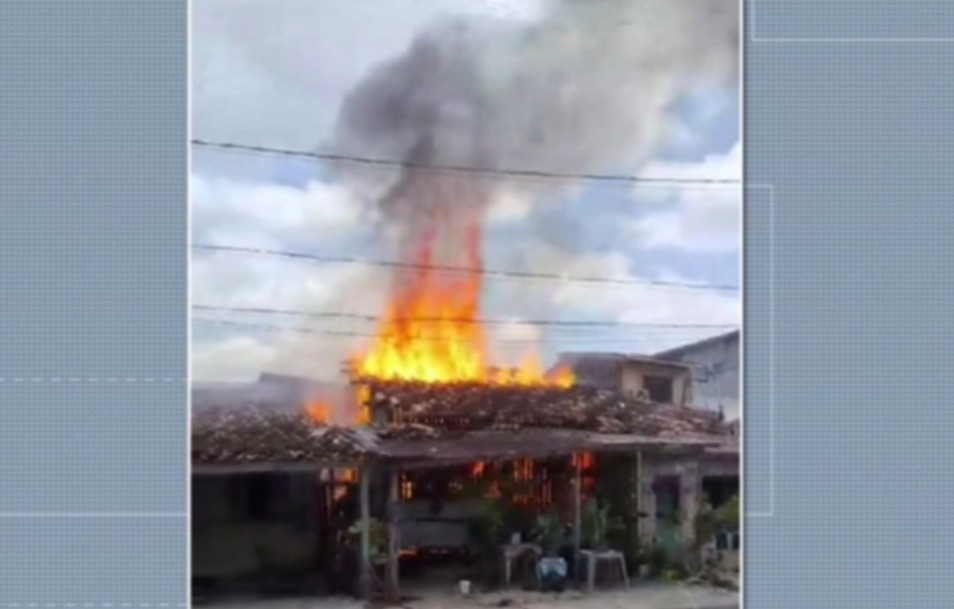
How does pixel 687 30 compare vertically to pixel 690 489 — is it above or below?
above

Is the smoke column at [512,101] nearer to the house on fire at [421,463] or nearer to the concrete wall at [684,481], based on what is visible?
the house on fire at [421,463]

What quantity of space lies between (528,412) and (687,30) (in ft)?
2.31

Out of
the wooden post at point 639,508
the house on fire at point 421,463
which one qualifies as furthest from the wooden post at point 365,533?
the wooden post at point 639,508

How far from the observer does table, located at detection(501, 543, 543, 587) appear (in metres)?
1.90

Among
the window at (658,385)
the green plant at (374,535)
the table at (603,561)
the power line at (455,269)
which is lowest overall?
the table at (603,561)

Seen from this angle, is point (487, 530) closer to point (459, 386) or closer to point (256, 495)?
point (459, 386)

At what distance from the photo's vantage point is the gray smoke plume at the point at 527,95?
6.10 feet

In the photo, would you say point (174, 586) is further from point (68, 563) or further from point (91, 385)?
point (91, 385)

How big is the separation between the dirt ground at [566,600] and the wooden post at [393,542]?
0.03m

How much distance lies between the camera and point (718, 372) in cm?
190

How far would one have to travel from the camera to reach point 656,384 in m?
1.89
